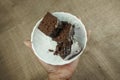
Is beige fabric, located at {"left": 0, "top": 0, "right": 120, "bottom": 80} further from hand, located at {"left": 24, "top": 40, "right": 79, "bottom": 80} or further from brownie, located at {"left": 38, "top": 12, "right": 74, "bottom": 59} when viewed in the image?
brownie, located at {"left": 38, "top": 12, "right": 74, "bottom": 59}

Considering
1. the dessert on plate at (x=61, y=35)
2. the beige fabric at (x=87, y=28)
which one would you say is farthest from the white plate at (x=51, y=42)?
the beige fabric at (x=87, y=28)

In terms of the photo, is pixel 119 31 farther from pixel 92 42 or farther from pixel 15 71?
pixel 15 71

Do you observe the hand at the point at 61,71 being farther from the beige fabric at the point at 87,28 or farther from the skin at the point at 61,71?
the beige fabric at the point at 87,28

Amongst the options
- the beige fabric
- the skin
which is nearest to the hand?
the skin

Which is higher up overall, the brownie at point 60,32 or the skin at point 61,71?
the brownie at point 60,32

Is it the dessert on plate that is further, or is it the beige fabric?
the beige fabric

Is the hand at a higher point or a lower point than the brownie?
lower
